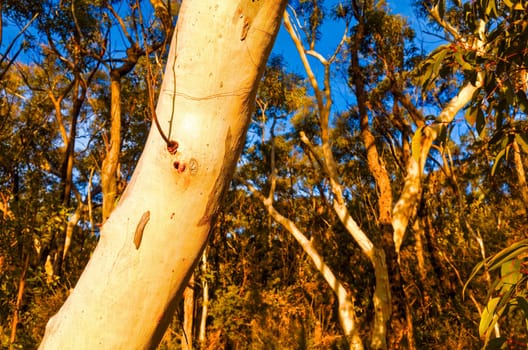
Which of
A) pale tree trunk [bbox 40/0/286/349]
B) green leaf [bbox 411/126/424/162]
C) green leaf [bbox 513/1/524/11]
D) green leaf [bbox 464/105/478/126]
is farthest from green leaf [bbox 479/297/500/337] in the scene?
green leaf [bbox 513/1/524/11]

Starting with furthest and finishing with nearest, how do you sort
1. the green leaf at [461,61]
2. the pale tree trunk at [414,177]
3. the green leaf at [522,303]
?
the pale tree trunk at [414,177] < the green leaf at [461,61] < the green leaf at [522,303]

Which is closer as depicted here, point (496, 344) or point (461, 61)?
point (496, 344)

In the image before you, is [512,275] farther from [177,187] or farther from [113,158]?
[113,158]

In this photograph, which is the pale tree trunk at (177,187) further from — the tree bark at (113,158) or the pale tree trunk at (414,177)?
the tree bark at (113,158)

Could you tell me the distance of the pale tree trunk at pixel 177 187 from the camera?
58 cm

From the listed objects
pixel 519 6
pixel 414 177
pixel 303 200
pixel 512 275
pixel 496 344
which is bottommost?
pixel 496 344

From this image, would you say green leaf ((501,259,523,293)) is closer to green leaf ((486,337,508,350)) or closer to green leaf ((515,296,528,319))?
green leaf ((515,296,528,319))

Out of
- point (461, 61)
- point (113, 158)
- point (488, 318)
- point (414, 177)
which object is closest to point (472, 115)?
point (461, 61)

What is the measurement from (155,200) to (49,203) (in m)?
5.20

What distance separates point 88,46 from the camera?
368 inches

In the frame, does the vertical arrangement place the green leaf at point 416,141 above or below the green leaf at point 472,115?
below

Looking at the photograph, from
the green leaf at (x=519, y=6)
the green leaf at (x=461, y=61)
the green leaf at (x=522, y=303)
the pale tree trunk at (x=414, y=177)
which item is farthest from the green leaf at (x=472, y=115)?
the pale tree trunk at (x=414, y=177)

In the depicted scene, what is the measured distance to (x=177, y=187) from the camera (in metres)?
0.62

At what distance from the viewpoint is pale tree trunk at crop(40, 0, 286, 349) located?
1.91 ft
